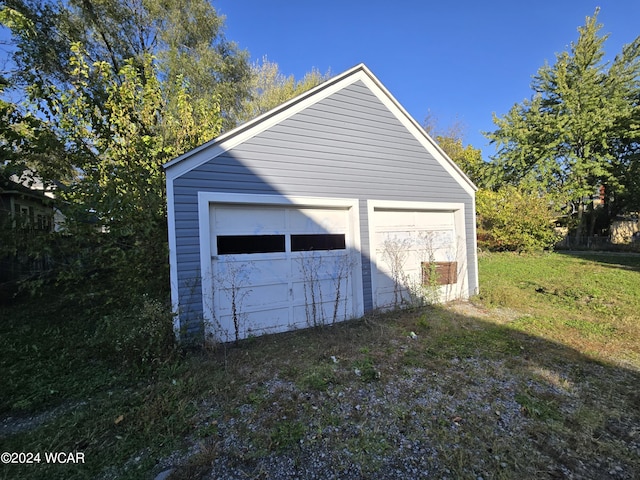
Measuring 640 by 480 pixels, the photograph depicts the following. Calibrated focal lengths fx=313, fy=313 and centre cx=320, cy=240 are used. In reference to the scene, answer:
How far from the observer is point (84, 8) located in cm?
1128

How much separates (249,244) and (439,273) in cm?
433

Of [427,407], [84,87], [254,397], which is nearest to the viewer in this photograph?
[427,407]

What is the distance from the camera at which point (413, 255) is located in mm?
6801

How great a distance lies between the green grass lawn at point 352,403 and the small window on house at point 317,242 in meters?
1.46

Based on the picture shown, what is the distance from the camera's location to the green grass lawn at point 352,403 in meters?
2.34

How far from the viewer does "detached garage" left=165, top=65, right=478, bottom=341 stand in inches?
182

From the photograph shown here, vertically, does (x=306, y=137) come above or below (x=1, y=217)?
above

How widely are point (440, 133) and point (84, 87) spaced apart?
25393 millimetres

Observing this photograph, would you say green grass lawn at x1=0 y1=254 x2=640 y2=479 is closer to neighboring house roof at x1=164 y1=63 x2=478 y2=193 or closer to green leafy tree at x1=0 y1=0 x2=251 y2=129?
neighboring house roof at x1=164 y1=63 x2=478 y2=193

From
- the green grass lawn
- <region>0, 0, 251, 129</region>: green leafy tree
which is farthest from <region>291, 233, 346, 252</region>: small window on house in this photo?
<region>0, 0, 251, 129</region>: green leafy tree

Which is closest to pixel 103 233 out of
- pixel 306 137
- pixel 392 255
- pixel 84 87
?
pixel 84 87

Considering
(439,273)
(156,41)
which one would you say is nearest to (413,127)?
(439,273)

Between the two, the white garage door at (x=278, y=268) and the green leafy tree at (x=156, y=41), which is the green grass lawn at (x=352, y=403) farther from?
the green leafy tree at (x=156, y=41)

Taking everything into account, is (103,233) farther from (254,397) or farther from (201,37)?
(201,37)
